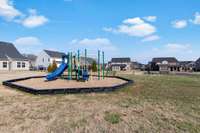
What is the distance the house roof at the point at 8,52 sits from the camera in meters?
36.1

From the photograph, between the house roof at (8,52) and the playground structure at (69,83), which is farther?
the house roof at (8,52)

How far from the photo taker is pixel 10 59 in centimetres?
3653

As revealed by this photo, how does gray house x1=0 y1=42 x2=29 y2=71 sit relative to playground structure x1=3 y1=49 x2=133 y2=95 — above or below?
above

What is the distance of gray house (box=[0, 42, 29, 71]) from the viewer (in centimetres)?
3563

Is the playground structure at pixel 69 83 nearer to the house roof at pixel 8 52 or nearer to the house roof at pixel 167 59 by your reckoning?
the house roof at pixel 8 52

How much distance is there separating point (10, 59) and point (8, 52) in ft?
6.82

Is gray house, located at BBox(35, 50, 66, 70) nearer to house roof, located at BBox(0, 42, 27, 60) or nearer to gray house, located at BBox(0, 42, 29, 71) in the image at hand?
gray house, located at BBox(0, 42, 29, 71)

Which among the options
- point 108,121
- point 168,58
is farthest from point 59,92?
point 168,58

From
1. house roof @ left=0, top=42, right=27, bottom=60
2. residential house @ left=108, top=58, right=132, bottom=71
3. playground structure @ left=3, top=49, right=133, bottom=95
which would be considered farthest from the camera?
→ residential house @ left=108, top=58, right=132, bottom=71

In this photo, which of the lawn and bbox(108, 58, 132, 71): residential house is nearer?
the lawn

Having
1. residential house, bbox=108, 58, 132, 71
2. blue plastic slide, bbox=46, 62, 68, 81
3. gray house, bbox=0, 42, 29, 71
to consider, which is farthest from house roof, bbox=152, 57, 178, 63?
blue plastic slide, bbox=46, 62, 68, 81

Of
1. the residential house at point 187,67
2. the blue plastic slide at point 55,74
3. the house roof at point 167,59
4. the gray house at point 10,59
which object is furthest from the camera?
the house roof at point 167,59

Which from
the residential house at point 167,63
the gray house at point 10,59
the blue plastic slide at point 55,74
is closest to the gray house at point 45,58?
the gray house at point 10,59

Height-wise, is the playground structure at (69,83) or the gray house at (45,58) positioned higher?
the gray house at (45,58)
